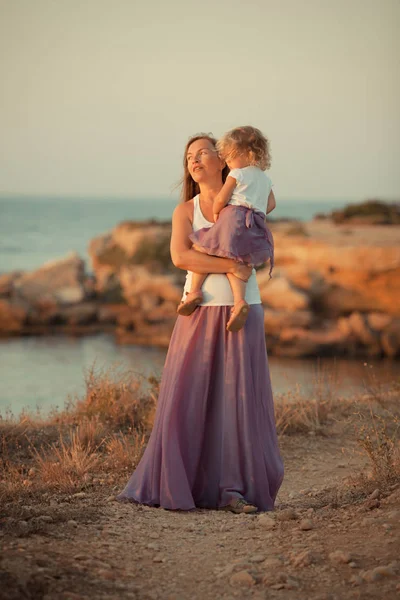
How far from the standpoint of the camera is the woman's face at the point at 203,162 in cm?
479

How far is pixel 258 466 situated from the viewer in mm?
4703

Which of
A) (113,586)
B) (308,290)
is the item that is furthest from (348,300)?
(113,586)

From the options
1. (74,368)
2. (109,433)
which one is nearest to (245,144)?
(109,433)

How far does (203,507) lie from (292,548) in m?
0.93

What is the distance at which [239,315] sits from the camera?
456cm

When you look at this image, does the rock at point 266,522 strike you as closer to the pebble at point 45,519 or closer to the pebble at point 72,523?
the pebble at point 72,523

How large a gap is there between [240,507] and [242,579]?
3.68 feet

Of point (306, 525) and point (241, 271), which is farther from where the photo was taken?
point (241, 271)

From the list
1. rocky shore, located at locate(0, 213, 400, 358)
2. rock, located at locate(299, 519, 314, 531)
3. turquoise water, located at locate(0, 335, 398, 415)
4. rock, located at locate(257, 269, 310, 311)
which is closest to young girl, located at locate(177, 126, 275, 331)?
rock, located at locate(299, 519, 314, 531)

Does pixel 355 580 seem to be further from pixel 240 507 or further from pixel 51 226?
pixel 51 226

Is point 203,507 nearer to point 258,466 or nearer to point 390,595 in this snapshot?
point 258,466

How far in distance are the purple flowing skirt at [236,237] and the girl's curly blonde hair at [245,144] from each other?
30 cm

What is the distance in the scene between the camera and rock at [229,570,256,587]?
3.49 meters

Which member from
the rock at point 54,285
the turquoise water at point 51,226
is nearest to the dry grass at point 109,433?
the rock at point 54,285
